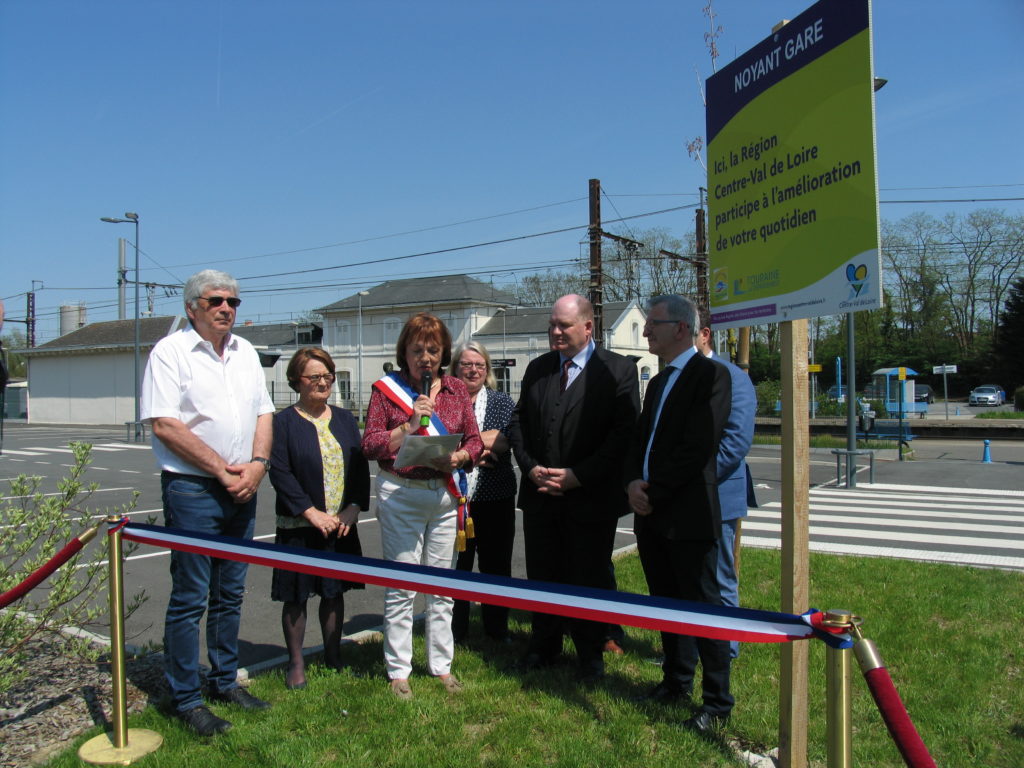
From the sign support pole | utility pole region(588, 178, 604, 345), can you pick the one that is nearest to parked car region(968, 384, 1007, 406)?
utility pole region(588, 178, 604, 345)

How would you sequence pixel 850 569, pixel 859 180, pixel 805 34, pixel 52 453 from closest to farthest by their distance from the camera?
pixel 859 180, pixel 805 34, pixel 850 569, pixel 52 453

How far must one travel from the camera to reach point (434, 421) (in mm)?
4289

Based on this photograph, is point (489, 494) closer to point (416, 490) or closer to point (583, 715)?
point (416, 490)

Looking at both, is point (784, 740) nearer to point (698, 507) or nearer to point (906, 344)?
point (698, 507)

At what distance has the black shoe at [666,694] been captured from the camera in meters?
3.99

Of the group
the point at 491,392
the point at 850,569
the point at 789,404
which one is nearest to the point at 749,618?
the point at 789,404

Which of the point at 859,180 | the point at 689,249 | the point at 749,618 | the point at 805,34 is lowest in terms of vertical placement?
the point at 749,618

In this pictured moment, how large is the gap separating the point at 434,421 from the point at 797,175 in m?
2.25

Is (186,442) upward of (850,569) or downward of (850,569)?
upward

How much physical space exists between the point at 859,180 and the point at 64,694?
4.55m

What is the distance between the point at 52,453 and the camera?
24.5m

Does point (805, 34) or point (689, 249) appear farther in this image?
point (689, 249)

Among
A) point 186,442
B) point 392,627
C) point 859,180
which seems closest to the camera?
point 859,180

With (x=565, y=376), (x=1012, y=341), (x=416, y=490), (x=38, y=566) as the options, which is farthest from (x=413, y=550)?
(x=1012, y=341)
